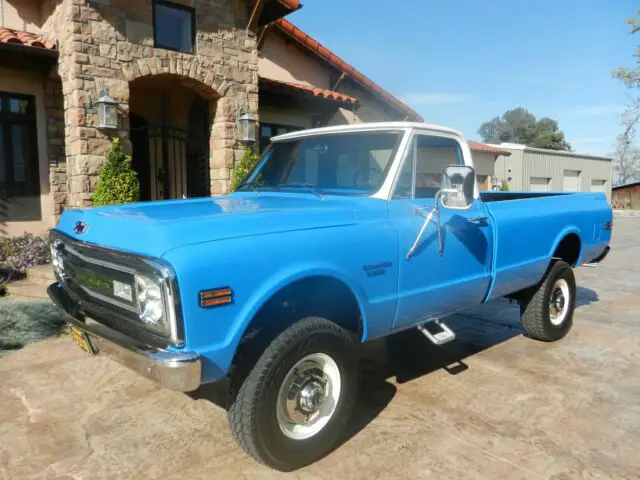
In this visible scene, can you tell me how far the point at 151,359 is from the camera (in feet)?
7.63

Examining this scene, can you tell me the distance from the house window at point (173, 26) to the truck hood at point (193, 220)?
6.01m

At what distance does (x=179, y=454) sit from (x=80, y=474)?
1.76ft

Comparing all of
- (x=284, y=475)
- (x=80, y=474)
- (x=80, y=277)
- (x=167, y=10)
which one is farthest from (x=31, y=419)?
(x=167, y=10)

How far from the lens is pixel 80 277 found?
2.99 meters

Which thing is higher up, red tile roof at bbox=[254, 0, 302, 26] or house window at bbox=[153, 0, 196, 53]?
red tile roof at bbox=[254, 0, 302, 26]

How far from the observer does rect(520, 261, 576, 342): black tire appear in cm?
495

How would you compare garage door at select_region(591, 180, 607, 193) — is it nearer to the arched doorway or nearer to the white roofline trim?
the arched doorway

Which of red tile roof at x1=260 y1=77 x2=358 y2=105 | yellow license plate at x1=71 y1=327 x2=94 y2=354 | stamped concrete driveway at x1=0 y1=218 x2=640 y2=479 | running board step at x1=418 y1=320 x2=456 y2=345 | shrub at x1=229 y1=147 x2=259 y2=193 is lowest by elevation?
stamped concrete driveway at x1=0 y1=218 x2=640 y2=479

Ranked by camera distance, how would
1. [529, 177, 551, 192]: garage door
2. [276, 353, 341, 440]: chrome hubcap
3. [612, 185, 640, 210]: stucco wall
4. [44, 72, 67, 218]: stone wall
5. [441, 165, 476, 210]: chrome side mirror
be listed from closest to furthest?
[276, 353, 341, 440]: chrome hubcap, [441, 165, 476, 210]: chrome side mirror, [44, 72, 67, 218]: stone wall, [529, 177, 551, 192]: garage door, [612, 185, 640, 210]: stucco wall

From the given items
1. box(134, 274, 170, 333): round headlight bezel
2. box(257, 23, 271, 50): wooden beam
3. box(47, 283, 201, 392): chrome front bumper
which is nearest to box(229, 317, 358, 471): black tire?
box(47, 283, 201, 392): chrome front bumper

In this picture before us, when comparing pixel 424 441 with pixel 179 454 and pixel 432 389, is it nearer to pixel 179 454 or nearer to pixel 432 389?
pixel 432 389

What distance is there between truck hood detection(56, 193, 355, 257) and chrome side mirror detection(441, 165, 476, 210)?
0.69 m

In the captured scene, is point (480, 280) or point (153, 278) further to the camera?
point (480, 280)

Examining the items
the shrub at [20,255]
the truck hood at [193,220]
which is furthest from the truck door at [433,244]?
the shrub at [20,255]
